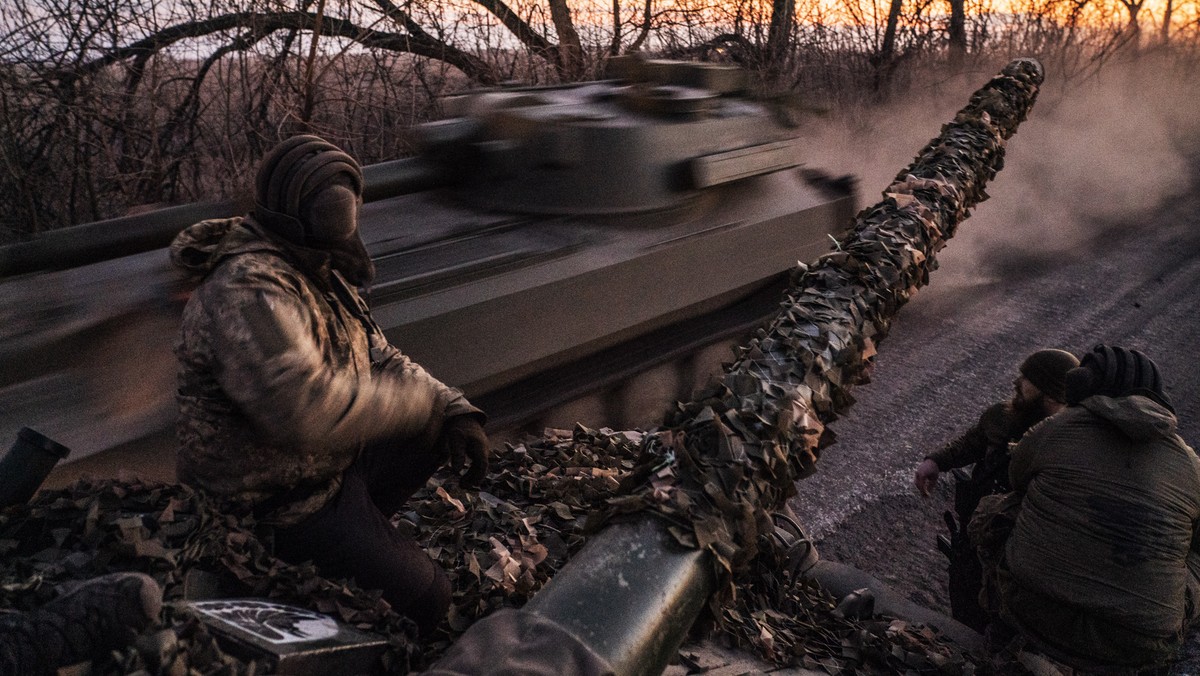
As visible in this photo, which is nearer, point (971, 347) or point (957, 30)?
point (971, 347)

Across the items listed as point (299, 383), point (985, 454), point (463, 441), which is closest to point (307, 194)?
point (299, 383)

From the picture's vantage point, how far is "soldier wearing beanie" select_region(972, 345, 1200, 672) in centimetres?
314

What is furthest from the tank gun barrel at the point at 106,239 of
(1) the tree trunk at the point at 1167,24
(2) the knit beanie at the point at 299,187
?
(1) the tree trunk at the point at 1167,24

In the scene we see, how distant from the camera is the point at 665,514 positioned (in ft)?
7.23

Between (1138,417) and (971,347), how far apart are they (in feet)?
14.6

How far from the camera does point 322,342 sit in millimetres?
2490

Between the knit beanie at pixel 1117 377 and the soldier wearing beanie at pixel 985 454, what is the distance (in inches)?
17.6

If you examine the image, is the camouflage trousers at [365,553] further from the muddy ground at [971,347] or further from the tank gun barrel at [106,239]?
the muddy ground at [971,347]

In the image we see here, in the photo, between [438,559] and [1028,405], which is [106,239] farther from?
[1028,405]

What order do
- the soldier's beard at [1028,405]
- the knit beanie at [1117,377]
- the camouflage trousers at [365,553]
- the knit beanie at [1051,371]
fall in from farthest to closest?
1. the soldier's beard at [1028,405]
2. the knit beanie at [1051,371]
3. the knit beanie at [1117,377]
4. the camouflage trousers at [365,553]

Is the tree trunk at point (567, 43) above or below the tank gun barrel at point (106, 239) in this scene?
above

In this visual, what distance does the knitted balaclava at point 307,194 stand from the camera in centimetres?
248

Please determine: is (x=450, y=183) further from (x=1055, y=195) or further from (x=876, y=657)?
(x=1055, y=195)

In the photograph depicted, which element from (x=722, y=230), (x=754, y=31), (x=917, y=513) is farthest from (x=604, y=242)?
(x=754, y=31)
